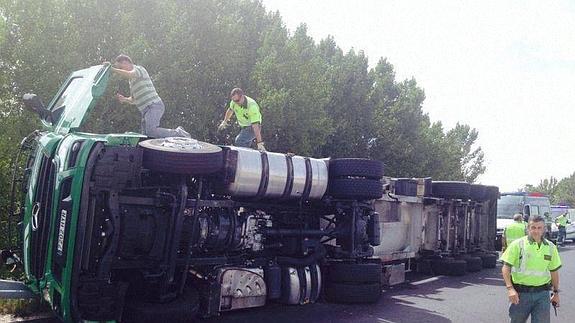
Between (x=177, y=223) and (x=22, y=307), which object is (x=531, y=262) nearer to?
(x=177, y=223)

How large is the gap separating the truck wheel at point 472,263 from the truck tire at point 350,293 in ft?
17.5

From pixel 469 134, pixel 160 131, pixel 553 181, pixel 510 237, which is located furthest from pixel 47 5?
pixel 553 181

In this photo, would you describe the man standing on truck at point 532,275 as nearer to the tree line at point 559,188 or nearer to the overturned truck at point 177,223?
the overturned truck at point 177,223

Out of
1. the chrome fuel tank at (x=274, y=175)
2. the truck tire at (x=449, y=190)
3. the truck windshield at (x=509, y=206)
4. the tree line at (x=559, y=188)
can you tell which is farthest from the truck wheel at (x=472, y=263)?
Answer: the tree line at (x=559, y=188)

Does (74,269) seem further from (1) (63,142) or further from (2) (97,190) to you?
(1) (63,142)

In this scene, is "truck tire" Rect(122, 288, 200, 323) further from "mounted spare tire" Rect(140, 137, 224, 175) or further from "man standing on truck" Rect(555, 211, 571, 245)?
"man standing on truck" Rect(555, 211, 571, 245)

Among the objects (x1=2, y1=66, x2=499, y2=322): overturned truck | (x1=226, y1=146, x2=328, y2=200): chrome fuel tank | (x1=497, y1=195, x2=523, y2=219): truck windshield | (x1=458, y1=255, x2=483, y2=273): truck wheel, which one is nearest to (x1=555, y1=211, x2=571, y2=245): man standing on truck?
(x1=497, y1=195, x2=523, y2=219): truck windshield

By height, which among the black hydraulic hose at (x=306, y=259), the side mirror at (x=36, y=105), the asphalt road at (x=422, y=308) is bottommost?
the asphalt road at (x=422, y=308)

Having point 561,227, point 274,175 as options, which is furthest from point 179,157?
point 561,227

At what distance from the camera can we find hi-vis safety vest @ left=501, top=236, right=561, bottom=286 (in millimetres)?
5359

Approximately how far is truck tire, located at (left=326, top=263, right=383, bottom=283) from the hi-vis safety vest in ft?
7.47

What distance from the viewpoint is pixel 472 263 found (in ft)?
40.2

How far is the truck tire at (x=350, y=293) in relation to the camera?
744 centimetres

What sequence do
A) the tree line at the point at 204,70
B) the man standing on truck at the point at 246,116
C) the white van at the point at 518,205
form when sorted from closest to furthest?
the man standing on truck at the point at 246,116 → the tree line at the point at 204,70 → the white van at the point at 518,205
